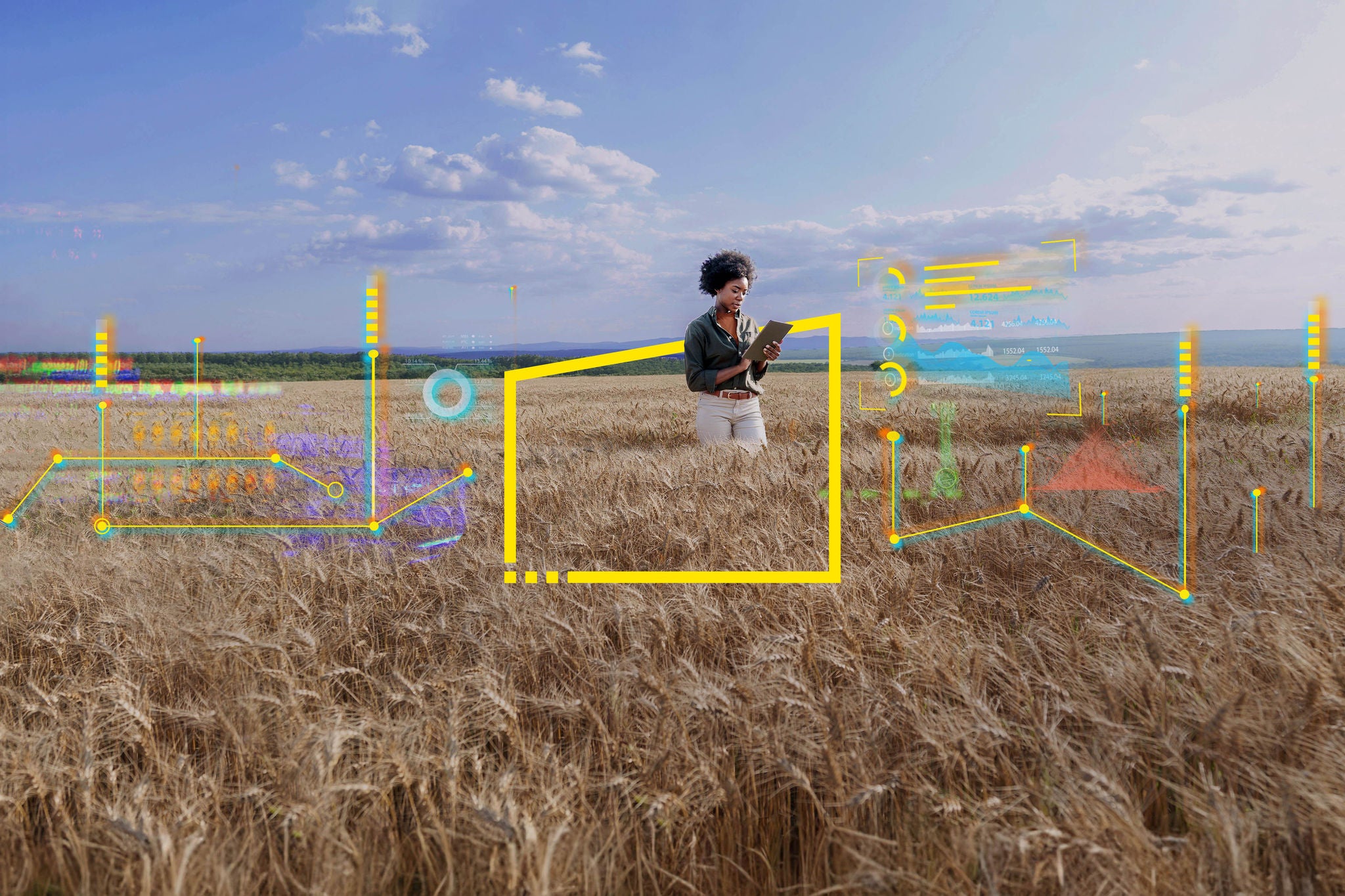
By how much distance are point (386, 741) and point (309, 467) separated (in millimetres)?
6239

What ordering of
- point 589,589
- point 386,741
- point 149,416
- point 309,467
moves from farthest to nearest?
point 149,416 < point 309,467 < point 589,589 < point 386,741

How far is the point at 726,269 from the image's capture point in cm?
553

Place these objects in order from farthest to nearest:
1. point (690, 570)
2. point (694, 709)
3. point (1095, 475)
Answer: point (1095, 475)
point (690, 570)
point (694, 709)

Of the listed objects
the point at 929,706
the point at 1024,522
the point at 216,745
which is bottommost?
the point at 216,745

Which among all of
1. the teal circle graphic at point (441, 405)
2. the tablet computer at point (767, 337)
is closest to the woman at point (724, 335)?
the tablet computer at point (767, 337)

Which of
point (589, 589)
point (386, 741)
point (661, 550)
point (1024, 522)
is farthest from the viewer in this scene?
point (1024, 522)

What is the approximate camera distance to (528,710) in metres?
2.31

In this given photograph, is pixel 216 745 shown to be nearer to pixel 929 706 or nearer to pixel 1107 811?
pixel 929 706

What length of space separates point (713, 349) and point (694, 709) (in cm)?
388

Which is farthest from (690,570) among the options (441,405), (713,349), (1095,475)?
(441,405)

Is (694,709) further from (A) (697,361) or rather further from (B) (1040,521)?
(A) (697,361)

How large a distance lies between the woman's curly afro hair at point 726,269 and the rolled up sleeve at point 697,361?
1.18 feet

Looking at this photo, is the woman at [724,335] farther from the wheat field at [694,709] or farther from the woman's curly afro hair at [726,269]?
the wheat field at [694,709]

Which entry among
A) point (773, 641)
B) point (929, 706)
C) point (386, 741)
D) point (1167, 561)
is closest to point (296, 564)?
point (386, 741)
